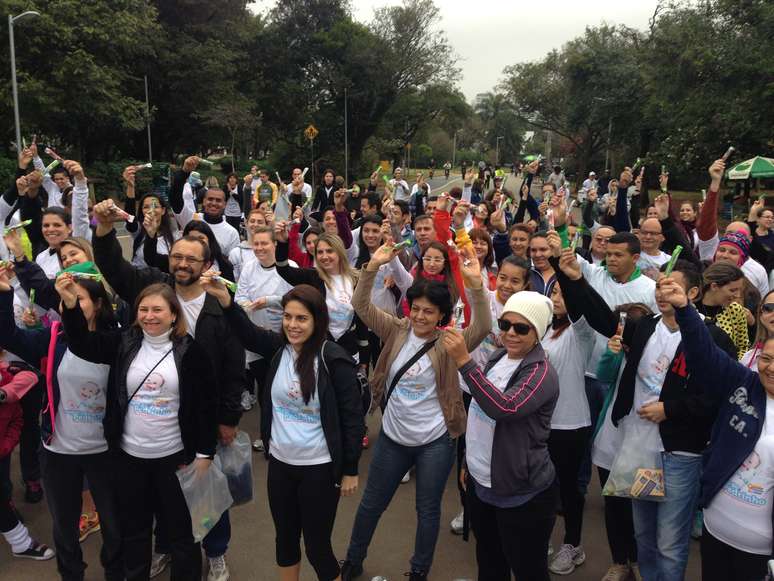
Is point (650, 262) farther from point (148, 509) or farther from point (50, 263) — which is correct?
point (50, 263)

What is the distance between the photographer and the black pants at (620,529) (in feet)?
11.4

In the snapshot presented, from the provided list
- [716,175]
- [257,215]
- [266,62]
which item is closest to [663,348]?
[716,175]

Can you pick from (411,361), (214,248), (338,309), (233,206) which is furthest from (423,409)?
(233,206)

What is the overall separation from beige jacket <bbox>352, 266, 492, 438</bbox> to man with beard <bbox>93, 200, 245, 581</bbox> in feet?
2.58

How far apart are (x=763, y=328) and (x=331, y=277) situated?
9.67 feet

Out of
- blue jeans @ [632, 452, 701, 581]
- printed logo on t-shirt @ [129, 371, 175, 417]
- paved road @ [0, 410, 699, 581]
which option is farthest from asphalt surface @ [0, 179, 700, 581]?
printed logo on t-shirt @ [129, 371, 175, 417]

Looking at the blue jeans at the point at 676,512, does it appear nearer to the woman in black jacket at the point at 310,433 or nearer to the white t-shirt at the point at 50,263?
the woman in black jacket at the point at 310,433

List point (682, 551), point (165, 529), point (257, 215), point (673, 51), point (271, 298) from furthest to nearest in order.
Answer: point (673, 51)
point (257, 215)
point (271, 298)
point (165, 529)
point (682, 551)

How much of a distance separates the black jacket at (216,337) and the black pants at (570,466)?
1.88 metres

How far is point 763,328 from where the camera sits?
288 cm

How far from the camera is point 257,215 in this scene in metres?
5.54

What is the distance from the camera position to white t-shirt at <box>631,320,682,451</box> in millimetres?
3051

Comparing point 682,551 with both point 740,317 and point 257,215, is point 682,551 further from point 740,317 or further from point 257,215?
point 257,215

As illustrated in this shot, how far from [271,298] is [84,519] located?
1940mm
